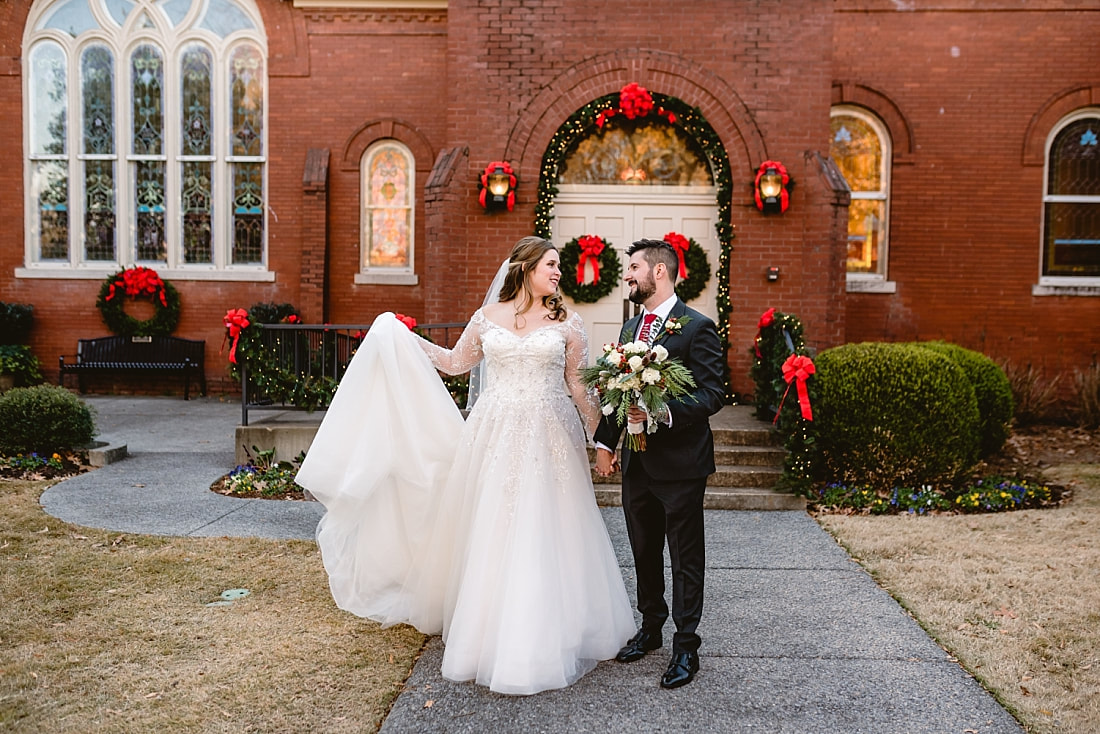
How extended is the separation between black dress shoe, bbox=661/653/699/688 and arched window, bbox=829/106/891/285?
34.1 ft

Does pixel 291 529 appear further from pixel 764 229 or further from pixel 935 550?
pixel 764 229

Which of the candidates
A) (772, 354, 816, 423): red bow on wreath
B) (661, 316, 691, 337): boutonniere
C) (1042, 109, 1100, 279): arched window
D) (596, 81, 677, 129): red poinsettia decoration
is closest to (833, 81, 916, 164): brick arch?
(1042, 109, 1100, 279): arched window

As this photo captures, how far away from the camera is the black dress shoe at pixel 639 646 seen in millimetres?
4402

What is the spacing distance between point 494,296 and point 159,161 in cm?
1114

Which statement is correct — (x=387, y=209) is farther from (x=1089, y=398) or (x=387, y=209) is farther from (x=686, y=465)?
A: (x=686, y=465)

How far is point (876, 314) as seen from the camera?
1347 centimetres

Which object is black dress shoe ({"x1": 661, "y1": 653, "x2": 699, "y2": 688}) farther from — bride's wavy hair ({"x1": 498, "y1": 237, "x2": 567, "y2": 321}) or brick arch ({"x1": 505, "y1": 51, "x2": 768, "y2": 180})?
brick arch ({"x1": 505, "y1": 51, "x2": 768, "y2": 180})

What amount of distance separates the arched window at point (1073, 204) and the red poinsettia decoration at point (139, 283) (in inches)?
531

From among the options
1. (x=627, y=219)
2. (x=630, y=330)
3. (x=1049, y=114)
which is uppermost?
(x=1049, y=114)

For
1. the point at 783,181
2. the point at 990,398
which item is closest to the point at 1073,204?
the point at 783,181

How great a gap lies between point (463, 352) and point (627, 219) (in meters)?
7.42

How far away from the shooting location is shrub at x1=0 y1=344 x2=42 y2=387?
1338 centimetres

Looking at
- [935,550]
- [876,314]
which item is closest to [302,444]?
[935,550]

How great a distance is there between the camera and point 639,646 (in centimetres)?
446
